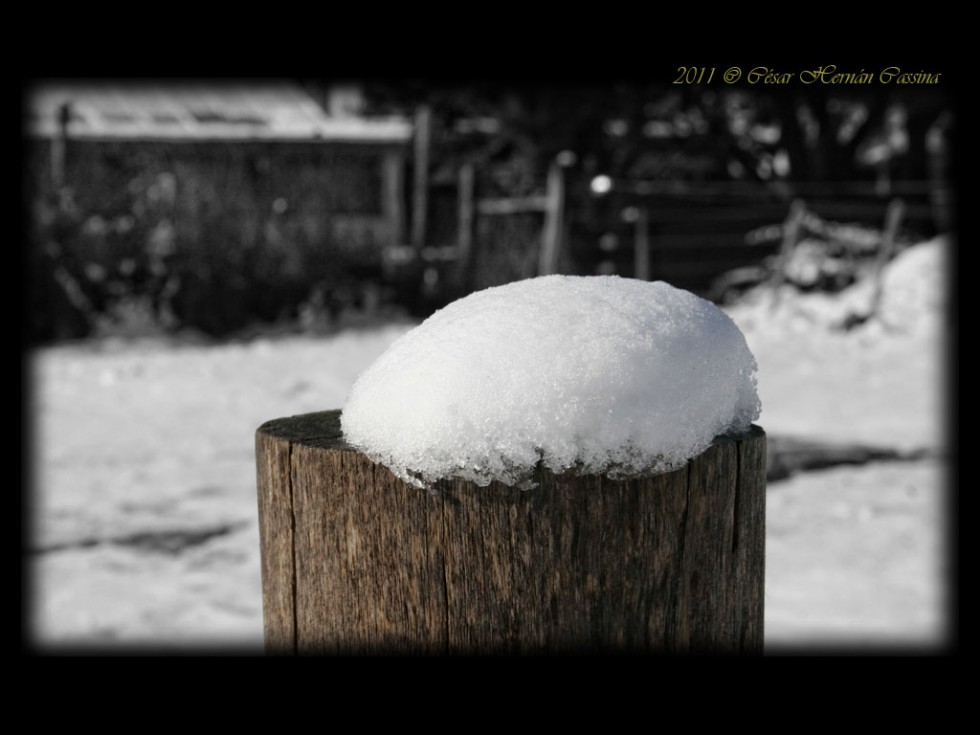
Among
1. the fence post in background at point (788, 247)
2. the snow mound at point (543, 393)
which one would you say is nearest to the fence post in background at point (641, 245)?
the fence post in background at point (788, 247)

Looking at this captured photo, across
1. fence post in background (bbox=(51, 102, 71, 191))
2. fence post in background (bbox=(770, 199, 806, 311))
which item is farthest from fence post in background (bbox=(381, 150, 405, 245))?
fence post in background (bbox=(770, 199, 806, 311))

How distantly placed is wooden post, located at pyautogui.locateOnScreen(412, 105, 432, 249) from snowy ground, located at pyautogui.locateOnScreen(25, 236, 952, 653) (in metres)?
2.47

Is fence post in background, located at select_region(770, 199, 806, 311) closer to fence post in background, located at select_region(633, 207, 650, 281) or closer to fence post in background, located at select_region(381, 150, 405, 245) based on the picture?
fence post in background, located at select_region(633, 207, 650, 281)

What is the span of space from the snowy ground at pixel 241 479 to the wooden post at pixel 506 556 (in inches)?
67.0

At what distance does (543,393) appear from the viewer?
4.42ft

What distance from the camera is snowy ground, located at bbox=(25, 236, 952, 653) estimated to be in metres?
3.41

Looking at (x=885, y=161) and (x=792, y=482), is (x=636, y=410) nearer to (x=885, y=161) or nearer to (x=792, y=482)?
(x=792, y=482)

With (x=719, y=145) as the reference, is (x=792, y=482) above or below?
below

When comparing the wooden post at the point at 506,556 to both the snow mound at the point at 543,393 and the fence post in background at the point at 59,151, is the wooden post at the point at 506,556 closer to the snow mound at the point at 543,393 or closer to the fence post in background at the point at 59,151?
the snow mound at the point at 543,393

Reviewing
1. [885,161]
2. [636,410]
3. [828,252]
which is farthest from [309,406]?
[885,161]

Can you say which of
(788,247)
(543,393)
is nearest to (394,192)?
(788,247)

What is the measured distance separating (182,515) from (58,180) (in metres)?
7.61

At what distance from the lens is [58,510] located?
4512mm

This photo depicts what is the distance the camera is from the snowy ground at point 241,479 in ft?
11.2
